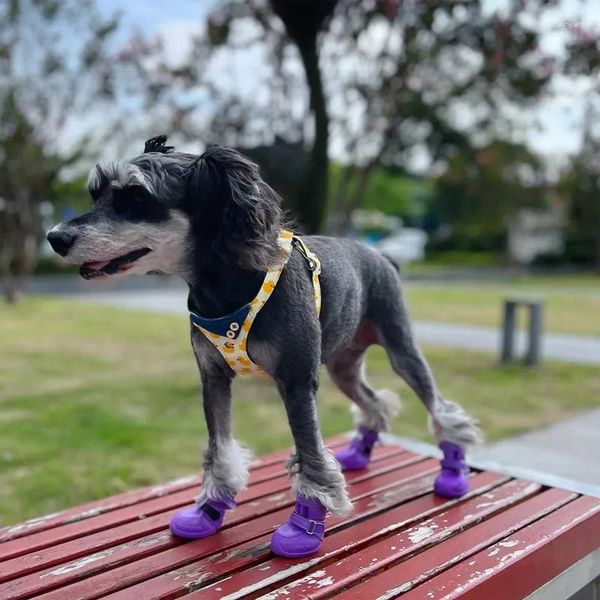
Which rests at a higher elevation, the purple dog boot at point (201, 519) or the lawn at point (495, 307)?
the purple dog boot at point (201, 519)

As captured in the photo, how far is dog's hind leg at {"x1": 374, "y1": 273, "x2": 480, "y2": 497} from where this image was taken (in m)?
2.90

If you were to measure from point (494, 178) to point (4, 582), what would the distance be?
27071mm

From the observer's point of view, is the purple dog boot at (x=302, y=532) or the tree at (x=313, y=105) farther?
the tree at (x=313, y=105)

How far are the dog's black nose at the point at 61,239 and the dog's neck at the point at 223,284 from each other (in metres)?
0.44

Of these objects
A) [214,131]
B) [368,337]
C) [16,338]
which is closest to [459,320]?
[214,131]

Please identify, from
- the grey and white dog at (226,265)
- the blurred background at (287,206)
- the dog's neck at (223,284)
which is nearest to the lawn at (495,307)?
the blurred background at (287,206)

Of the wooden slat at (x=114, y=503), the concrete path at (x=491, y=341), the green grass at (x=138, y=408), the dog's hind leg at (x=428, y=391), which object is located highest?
the dog's hind leg at (x=428, y=391)

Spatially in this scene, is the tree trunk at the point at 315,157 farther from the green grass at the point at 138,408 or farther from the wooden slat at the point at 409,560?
the wooden slat at the point at 409,560

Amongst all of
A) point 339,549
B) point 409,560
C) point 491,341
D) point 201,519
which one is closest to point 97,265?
point 201,519

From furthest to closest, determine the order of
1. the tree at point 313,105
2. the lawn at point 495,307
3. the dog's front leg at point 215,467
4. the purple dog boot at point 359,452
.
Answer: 1. the lawn at point 495,307
2. the tree at point 313,105
3. the purple dog boot at point 359,452
4. the dog's front leg at point 215,467

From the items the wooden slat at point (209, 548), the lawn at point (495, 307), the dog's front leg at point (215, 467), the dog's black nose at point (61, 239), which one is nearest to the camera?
the dog's black nose at point (61, 239)

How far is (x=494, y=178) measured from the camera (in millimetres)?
27062

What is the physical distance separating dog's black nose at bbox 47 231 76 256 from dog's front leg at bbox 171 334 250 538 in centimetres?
68

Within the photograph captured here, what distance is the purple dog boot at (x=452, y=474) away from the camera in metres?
2.94
